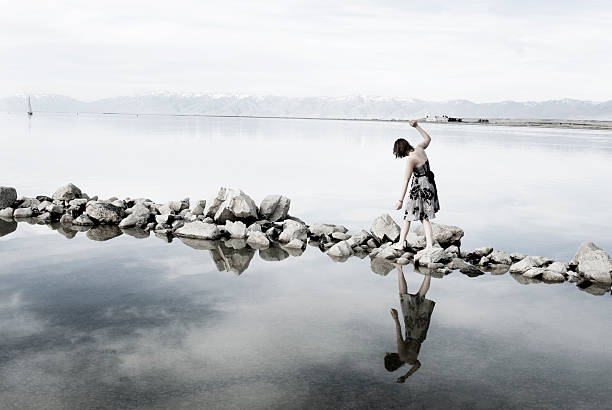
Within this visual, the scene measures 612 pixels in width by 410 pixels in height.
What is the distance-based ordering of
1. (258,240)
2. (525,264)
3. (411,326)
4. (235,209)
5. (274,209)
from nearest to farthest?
(411,326) < (525,264) < (258,240) < (235,209) < (274,209)

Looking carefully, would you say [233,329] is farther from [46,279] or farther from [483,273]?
[483,273]

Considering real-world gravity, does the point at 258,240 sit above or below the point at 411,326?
below

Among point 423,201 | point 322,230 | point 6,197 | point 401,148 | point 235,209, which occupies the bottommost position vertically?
point 6,197

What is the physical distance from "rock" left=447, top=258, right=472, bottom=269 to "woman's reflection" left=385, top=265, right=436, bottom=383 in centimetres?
102

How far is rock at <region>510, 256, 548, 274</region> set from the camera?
11.5 meters

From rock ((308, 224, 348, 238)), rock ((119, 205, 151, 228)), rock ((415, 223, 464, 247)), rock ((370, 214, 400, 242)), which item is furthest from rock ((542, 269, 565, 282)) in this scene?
rock ((119, 205, 151, 228))

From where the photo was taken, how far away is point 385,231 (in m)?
13.5

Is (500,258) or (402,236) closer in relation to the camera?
(500,258)

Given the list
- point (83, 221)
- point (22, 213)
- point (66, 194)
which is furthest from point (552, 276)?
point (66, 194)

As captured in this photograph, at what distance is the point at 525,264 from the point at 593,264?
4.14ft

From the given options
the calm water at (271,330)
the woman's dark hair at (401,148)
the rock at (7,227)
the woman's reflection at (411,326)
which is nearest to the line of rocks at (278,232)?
the calm water at (271,330)

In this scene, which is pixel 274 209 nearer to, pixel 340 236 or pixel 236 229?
pixel 236 229

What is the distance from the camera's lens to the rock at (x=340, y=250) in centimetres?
1254

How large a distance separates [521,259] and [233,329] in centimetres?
708
